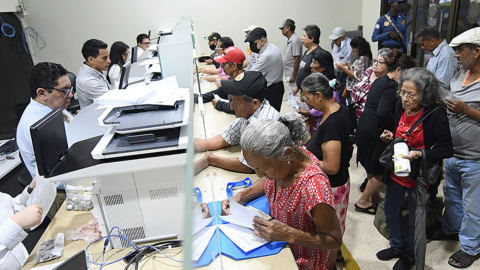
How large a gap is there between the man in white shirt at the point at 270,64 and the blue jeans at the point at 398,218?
214 centimetres

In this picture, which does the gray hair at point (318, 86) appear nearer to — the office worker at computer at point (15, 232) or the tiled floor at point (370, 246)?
the tiled floor at point (370, 246)

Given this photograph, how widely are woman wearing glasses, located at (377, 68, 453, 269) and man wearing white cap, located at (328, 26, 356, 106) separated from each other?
279 cm

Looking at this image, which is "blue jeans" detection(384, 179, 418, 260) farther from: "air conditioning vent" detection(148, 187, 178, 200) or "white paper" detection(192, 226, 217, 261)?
"white paper" detection(192, 226, 217, 261)

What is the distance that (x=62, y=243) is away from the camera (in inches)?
60.2

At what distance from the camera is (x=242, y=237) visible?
1.29 m

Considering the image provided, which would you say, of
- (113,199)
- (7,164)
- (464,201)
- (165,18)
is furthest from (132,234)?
(165,18)

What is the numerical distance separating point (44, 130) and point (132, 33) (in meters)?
5.49

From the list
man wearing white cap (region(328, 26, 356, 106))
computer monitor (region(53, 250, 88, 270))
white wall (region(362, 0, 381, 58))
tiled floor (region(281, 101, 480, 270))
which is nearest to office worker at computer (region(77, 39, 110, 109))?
computer monitor (region(53, 250, 88, 270))

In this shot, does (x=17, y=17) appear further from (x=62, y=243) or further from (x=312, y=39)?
(x=62, y=243)

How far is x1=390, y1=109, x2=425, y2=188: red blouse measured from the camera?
198 centimetres

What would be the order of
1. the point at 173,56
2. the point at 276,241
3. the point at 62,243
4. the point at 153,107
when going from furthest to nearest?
the point at 173,56 → the point at 153,107 → the point at 62,243 → the point at 276,241

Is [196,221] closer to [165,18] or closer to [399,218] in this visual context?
[399,218]

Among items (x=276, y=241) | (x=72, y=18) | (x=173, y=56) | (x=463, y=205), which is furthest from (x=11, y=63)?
(x=463, y=205)

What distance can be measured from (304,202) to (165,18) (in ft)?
19.4
